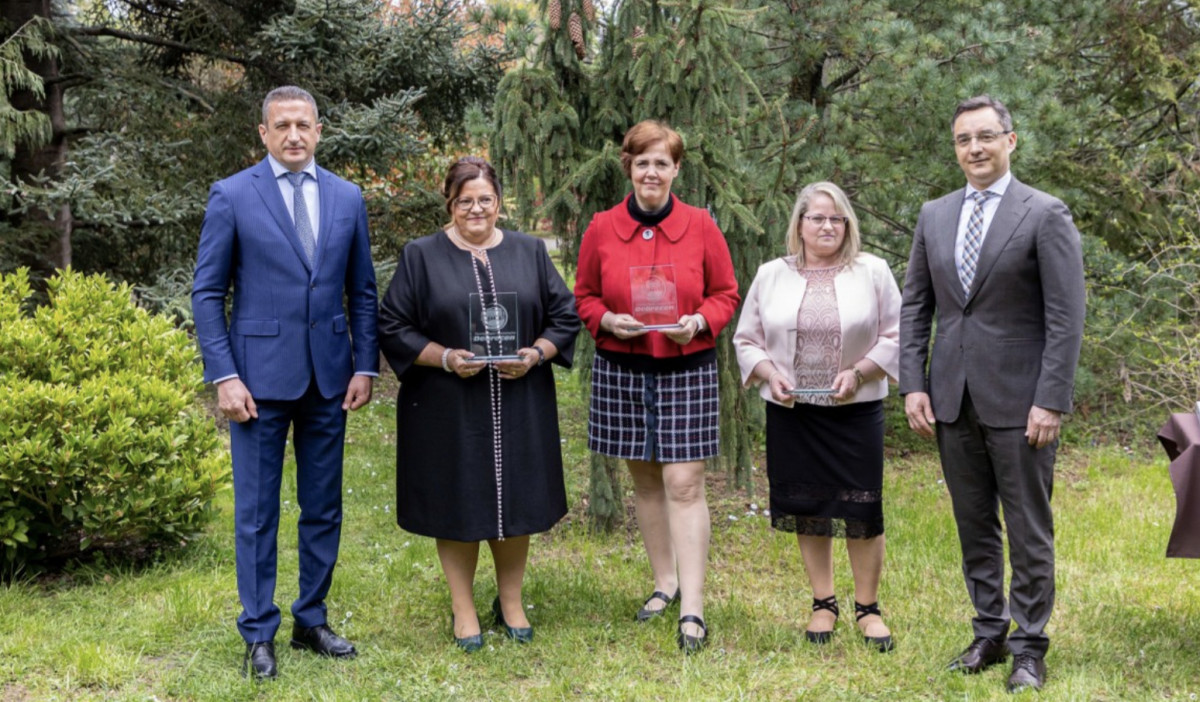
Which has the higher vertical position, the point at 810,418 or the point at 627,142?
the point at 627,142

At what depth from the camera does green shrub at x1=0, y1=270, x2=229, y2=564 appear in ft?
15.8

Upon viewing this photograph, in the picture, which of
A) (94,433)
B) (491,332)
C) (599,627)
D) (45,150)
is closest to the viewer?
(491,332)

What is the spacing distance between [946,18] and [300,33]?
5.30 meters

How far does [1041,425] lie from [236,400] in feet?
9.36

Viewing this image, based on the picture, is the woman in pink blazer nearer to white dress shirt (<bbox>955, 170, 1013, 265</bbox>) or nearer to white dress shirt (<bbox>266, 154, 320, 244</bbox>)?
white dress shirt (<bbox>955, 170, 1013, 265</bbox>)

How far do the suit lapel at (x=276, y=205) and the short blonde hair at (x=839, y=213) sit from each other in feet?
6.39

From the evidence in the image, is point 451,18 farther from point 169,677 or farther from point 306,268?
point 169,677

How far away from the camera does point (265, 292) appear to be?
12.4ft

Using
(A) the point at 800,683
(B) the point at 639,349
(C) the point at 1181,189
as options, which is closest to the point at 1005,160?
(B) the point at 639,349

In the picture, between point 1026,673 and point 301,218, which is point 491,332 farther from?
point 1026,673

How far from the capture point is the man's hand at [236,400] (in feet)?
12.1

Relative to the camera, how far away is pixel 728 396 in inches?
226

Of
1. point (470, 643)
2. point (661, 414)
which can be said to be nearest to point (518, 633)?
point (470, 643)

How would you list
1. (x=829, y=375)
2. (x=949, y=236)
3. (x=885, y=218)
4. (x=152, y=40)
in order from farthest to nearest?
(x=152, y=40), (x=885, y=218), (x=829, y=375), (x=949, y=236)
